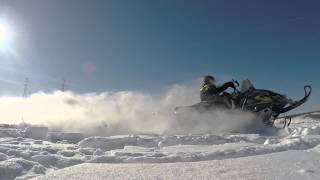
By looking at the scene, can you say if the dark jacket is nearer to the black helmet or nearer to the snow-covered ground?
the black helmet

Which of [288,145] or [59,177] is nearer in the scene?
[59,177]

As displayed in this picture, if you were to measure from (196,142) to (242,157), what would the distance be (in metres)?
3.68

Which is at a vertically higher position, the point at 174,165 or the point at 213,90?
the point at 213,90

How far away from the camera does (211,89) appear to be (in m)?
17.2

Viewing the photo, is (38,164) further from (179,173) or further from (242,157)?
(242,157)

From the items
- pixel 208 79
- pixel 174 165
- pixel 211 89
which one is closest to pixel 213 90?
pixel 211 89

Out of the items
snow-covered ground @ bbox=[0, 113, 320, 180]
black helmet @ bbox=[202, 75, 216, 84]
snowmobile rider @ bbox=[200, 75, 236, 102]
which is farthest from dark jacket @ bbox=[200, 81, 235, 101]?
snow-covered ground @ bbox=[0, 113, 320, 180]

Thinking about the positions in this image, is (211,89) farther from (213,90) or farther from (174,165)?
(174,165)

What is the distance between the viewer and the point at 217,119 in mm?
16312

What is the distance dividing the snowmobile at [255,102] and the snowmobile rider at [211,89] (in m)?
0.16

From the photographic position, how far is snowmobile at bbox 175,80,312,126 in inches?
634

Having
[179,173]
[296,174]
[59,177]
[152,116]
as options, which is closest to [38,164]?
[59,177]

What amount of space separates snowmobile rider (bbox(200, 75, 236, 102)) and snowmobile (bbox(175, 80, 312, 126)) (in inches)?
6.3

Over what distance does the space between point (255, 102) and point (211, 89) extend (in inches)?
76.8
